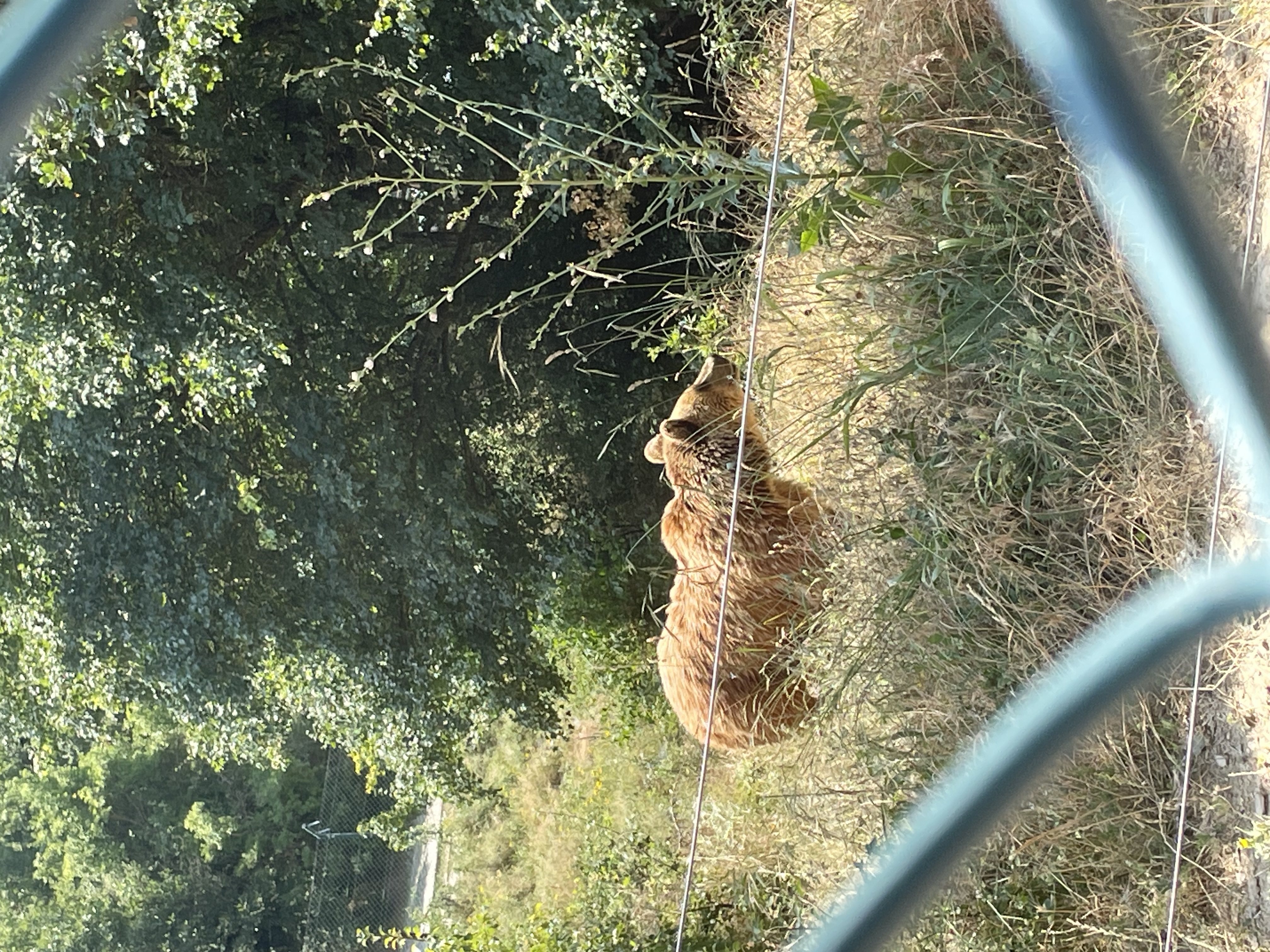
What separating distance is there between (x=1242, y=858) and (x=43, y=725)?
2.92 metres

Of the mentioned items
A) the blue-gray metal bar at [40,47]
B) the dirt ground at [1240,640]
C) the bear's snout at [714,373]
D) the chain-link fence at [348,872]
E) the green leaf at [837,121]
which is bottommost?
the chain-link fence at [348,872]

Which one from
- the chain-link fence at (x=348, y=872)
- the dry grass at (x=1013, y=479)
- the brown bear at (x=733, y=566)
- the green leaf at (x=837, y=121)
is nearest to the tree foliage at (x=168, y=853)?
the chain-link fence at (x=348, y=872)

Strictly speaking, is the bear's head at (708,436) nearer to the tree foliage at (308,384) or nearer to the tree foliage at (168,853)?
the tree foliage at (308,384)

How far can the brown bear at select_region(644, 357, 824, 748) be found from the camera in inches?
81.4

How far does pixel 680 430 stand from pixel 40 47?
200cm

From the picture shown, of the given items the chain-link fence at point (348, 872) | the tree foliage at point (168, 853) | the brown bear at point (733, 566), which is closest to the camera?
the brown bear at point (733, 566)

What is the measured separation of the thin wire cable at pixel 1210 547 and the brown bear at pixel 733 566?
2.26ft

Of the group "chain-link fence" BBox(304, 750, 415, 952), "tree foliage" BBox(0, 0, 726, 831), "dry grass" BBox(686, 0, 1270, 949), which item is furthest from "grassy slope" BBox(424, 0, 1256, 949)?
"chain-link fence" BBox(304, 750, 415, 952)

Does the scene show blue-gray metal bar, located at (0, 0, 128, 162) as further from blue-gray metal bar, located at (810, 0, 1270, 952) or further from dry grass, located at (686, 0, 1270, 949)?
dry grass, located at (686, 0, 1270, 949)

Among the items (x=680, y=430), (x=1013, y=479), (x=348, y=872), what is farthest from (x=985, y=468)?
(x=348, y=872)

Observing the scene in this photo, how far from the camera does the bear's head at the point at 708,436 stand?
2119mm

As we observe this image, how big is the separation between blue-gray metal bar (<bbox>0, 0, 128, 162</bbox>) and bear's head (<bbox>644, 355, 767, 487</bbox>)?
186 centimetres

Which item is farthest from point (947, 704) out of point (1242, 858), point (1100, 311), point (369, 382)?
point (369, 382)

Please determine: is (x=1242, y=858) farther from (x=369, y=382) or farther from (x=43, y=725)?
(x=43, y=725)
